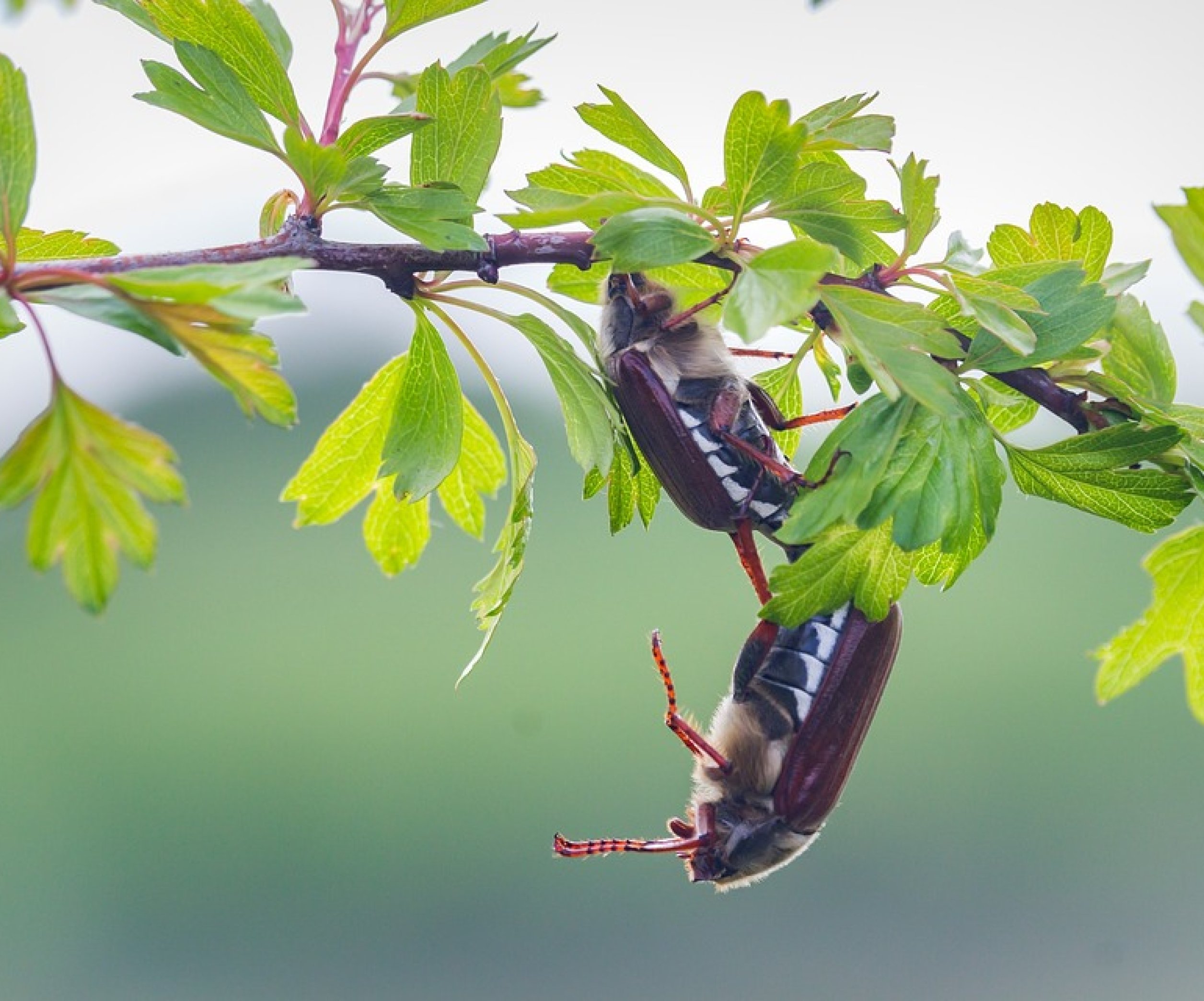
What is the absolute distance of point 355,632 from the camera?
592cm

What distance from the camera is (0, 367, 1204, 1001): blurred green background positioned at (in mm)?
5434

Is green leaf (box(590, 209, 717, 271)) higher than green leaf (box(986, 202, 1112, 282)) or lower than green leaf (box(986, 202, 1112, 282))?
lower

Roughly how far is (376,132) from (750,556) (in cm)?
57

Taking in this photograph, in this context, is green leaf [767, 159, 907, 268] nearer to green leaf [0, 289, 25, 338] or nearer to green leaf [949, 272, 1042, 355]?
green leaf [949, 272, 1042, 355]

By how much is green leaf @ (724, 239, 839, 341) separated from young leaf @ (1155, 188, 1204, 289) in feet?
0.87

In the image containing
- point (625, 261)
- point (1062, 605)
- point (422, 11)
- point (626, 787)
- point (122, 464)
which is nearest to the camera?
point (122, 464)

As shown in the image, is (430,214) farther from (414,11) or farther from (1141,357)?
(1141,357)

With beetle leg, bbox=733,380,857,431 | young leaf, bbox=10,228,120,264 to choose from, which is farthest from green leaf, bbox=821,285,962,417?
young leaf, bbox=10,228,120,264

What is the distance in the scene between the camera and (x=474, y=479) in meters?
1.49

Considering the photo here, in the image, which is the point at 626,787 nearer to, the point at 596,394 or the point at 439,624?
the point at 439,624

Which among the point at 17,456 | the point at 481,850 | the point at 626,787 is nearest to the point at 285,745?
the point at 481,850

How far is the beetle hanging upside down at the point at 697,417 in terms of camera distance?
4.08 ft

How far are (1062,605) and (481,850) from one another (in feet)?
10.2

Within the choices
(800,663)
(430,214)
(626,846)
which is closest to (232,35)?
(430,214)
